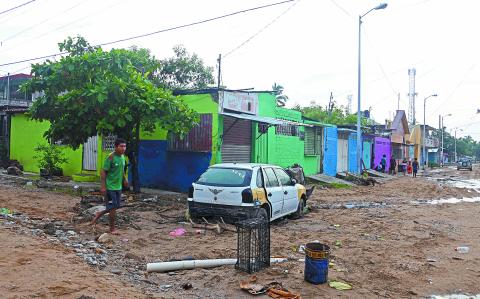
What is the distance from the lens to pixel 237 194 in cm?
860

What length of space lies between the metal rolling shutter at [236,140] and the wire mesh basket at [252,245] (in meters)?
9.13

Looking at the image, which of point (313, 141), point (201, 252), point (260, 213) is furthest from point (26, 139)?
point (201, 252)

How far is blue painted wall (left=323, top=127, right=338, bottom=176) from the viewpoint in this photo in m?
24.6

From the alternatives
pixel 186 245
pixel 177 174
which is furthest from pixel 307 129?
pixel 186 245

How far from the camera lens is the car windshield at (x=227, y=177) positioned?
28.9ft

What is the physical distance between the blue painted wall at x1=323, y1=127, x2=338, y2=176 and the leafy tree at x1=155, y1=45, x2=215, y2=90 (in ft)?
38.5

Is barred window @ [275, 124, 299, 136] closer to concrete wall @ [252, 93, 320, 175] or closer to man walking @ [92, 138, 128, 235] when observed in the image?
concrete wall @ [252, 93, 320, 175]

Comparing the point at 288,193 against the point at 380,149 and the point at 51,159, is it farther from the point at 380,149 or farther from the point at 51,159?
the point at 380,149

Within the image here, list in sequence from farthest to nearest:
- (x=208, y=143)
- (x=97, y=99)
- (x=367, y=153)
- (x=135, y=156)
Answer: (x=367, y=153)
(x=208, y=143)
(x=135, y=156)
(x=97, y=99)

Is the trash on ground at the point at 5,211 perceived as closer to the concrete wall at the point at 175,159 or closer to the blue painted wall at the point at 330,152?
the concrete wall at the point at 175,159

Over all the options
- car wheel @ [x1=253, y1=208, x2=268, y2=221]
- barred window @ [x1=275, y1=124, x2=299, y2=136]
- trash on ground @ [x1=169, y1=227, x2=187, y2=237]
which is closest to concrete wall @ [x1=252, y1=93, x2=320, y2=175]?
barred window @ [x1=275, y1=124, x2=299, y2=136]

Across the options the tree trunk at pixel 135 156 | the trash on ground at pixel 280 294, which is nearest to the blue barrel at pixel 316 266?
the trash on ground at pixel 280 294

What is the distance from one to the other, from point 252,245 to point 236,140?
1032cm

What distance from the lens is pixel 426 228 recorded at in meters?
10.2
